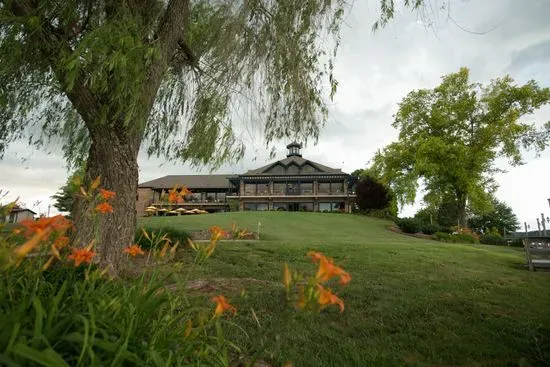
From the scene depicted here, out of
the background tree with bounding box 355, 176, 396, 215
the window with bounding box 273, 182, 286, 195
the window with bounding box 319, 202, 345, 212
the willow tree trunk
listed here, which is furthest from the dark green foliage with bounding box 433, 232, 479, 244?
the window with bounding box 273, 182, 286, 195

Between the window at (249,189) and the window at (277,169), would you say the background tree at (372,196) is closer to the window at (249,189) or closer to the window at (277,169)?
the window at (277,169)

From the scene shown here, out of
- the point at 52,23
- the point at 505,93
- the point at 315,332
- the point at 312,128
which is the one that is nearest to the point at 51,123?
the point at 52,23

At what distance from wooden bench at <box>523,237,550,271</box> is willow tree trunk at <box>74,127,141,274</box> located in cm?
1107

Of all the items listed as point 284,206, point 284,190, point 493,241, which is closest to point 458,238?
point 493,241

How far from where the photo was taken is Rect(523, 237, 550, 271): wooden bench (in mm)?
11039

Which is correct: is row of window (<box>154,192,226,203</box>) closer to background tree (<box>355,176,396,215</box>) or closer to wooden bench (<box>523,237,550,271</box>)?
background tree (<box>355,176,396,215</box>)

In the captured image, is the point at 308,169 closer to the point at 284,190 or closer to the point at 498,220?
the point at 284,190

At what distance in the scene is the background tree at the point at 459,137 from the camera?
2967 centimetres

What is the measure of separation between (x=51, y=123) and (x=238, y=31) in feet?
17.6

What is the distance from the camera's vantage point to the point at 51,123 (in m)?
8.96

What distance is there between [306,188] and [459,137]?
22741 millimetres

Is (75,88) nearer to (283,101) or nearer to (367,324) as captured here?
(283,101)

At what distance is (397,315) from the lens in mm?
5250

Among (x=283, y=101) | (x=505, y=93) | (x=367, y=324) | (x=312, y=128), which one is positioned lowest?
(x=367, y=324)
